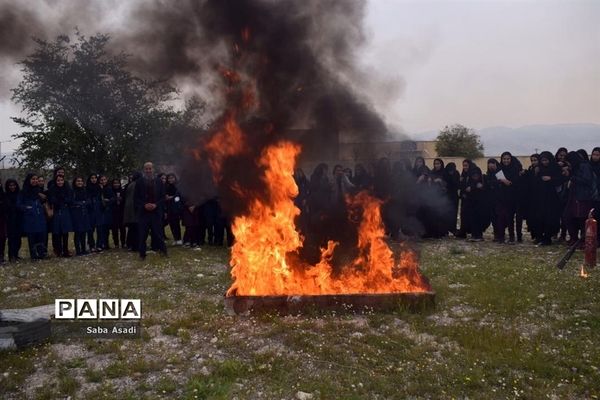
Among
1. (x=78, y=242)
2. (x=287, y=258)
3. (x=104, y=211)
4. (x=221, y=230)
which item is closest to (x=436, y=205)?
(x=221, y=230)

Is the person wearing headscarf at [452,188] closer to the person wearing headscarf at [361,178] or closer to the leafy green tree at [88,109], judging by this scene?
the person wearing headscarf at [361,178]

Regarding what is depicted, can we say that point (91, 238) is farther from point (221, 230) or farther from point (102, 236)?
point (221, 230)

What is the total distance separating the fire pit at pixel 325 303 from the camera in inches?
274

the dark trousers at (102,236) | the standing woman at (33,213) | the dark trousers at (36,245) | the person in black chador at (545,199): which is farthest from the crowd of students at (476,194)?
the dark trousers at (36,245)

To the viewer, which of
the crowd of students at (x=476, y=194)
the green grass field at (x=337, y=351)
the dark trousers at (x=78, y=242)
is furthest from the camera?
the dark trousers at (x=78, y=242)

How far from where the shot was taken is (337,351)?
5.68m

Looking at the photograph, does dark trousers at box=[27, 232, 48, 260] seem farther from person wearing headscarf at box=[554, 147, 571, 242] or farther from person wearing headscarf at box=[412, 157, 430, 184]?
person wearing headscarf at box=[554, 147, 571, 242]

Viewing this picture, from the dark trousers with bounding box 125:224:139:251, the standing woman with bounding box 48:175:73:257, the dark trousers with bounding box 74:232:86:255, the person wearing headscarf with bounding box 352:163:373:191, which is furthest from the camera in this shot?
the person wearing headscarf with bounding box 352:163:373:191

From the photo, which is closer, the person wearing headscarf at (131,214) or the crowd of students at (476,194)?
the crowd of students at (476,194)

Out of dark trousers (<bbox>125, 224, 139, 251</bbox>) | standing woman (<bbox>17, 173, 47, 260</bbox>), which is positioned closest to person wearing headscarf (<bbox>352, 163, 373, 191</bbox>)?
dark trousers (<bbox>125, 224, 139, 251</bbox>)

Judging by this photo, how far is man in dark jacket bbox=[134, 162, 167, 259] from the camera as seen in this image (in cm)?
1105

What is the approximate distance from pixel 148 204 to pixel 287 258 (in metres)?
4.66

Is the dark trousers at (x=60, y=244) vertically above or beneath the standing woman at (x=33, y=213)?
beneath

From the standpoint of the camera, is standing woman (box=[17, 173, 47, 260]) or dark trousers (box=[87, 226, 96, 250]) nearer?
standing woman (box=[17, 173, 47, 260])
